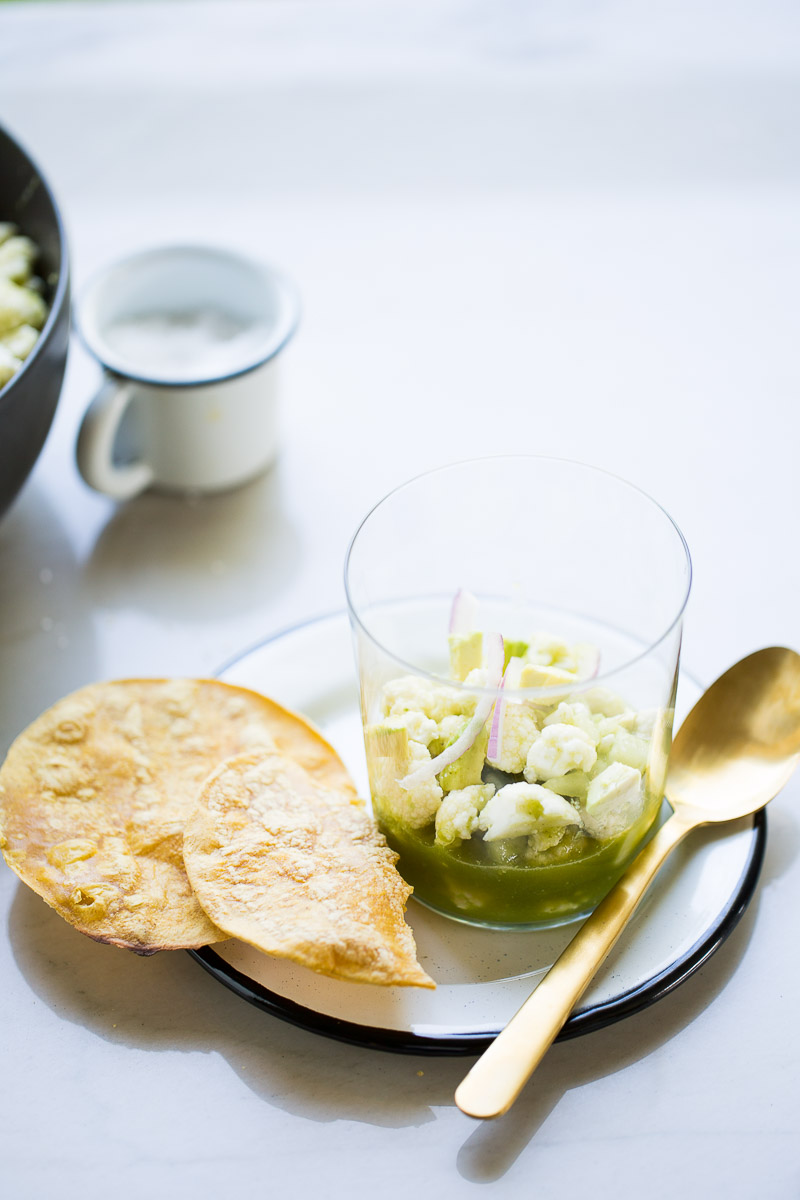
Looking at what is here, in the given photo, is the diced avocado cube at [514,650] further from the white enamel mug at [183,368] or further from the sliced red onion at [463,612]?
the white enamel mug at [183,368]

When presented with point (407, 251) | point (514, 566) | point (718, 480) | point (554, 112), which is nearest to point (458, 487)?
point (514, 566)

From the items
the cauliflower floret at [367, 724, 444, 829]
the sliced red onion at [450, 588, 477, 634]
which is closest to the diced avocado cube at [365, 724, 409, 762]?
the cauliflower floret at [367, 724, 444, 829]

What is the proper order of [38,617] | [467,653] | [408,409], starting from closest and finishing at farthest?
[467,653] < [38,617] < [408,409]

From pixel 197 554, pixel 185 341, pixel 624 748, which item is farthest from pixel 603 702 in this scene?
pixel 185 341

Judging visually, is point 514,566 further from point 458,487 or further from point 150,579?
point 150,579

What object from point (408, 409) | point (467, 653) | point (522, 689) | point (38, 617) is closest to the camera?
point (522, 689)

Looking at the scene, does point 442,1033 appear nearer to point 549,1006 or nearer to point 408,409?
point 549,1006

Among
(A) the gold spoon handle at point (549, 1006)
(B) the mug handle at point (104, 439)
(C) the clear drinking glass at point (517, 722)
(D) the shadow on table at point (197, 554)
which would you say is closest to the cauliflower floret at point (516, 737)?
(C) the clear drinking glass at point (517, 722)

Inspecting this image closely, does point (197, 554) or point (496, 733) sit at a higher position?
point (496, 733)
